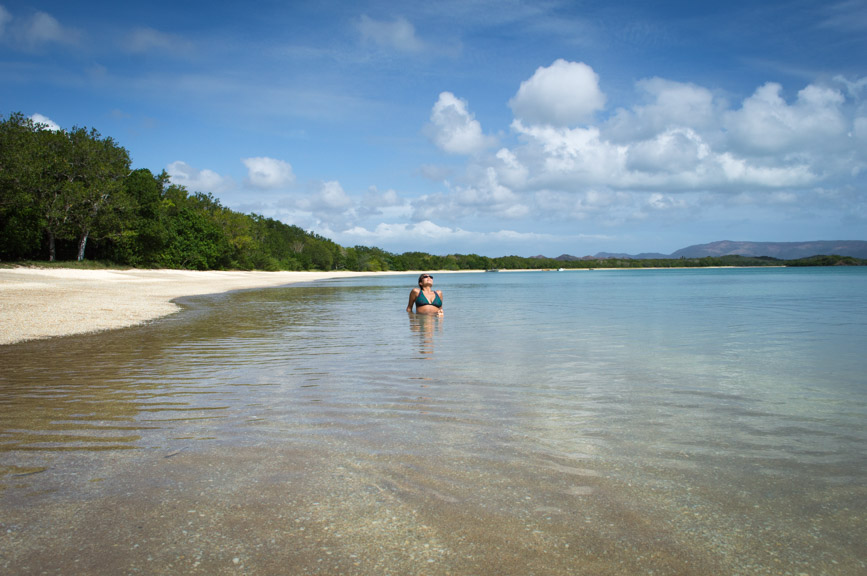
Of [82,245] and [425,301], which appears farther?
[82,245]

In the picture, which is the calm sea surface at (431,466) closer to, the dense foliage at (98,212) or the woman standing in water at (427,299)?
the woman standing in water at (427,299)

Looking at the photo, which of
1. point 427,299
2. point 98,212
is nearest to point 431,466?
point 427,299

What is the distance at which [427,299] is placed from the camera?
18953 millimetres

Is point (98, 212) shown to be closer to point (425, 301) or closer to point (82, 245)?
point (82, 245)

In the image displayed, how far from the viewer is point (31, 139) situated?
152 feet

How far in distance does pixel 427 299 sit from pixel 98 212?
48449 millimetres

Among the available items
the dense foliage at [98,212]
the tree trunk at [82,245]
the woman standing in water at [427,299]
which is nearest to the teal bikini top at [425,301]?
the woman standing in water at [427,299]

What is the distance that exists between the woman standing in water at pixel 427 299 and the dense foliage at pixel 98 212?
4173 cm

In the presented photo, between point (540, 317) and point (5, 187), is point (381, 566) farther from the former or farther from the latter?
point (5, 187)

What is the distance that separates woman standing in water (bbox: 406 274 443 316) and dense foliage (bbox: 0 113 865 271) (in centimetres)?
4173

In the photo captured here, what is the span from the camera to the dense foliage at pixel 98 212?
145 ft

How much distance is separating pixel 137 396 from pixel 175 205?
79.4 metres

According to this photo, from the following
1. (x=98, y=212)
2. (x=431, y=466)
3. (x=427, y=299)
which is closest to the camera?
(x=431, y=466)

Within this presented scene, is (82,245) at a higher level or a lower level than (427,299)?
higher
